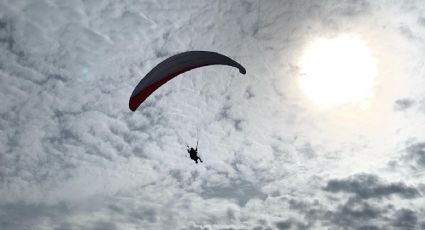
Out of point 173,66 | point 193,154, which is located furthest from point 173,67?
point 193,154

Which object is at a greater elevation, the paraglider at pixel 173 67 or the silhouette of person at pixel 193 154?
the paraglider at pixel 173 67

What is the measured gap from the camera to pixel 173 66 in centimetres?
2823

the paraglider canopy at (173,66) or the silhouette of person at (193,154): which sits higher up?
the paraglider canopy at (173,66)

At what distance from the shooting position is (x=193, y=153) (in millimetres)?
31141

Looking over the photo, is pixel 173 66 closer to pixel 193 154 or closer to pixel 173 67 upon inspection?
pixel 173 67

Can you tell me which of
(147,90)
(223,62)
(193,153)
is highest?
(223,62)

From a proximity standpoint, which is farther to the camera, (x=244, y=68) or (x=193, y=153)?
(x=193, y=153)

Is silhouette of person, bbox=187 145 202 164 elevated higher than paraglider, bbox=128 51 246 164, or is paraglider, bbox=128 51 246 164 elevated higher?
paraglider, bbox=128 51 246 164

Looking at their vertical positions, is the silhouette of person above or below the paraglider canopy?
below

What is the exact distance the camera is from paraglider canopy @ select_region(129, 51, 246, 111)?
92.4 feet

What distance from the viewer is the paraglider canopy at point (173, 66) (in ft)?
92.4

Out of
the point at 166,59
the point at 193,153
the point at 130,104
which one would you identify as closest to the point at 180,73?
the point at 166,59

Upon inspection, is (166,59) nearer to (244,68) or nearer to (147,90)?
(147,90)

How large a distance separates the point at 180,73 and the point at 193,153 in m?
6.04
